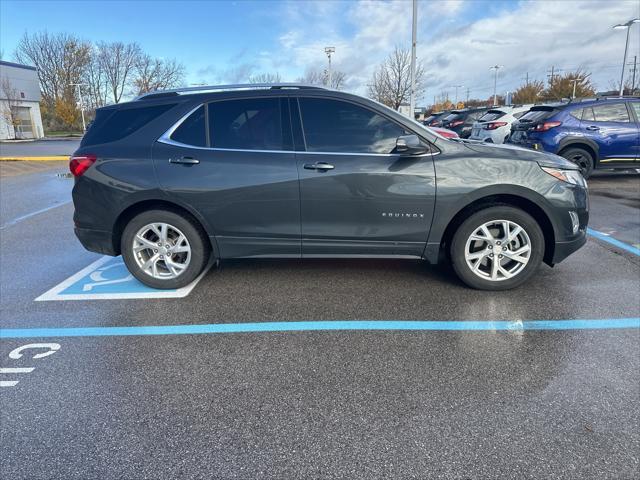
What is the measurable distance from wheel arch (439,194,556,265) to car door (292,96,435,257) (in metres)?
0.30

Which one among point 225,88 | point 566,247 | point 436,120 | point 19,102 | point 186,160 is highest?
point 19,102

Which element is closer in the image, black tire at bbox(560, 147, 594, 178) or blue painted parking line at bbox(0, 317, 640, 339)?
blue painted parking line at bbox(0, 317, 640, 339)

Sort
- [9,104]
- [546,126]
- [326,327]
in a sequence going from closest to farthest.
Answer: [326,327] → [546,126] → [9,104]

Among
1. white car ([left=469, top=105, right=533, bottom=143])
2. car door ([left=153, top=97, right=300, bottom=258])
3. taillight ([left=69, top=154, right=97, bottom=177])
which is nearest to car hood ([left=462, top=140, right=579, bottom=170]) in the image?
car door ([left=153, top=97, right=300, bottom=258])

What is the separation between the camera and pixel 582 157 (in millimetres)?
9500

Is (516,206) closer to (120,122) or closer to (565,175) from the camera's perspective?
(565,175)

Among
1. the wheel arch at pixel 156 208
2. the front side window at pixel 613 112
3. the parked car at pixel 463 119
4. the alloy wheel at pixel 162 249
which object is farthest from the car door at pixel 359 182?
the parked car at pixel 463 119

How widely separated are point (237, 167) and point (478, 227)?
87.9 inches

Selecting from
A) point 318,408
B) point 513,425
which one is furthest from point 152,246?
point 513,425

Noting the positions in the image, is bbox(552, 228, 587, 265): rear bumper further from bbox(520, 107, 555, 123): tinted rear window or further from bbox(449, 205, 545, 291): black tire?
bbox(520, 107, 555, 123): tinted rear window

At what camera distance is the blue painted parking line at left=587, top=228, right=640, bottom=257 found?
5.29m

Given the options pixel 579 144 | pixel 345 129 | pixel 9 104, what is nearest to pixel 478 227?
pixel 345 129

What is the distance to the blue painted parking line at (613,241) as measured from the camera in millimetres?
5292

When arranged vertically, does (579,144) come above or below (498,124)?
below
